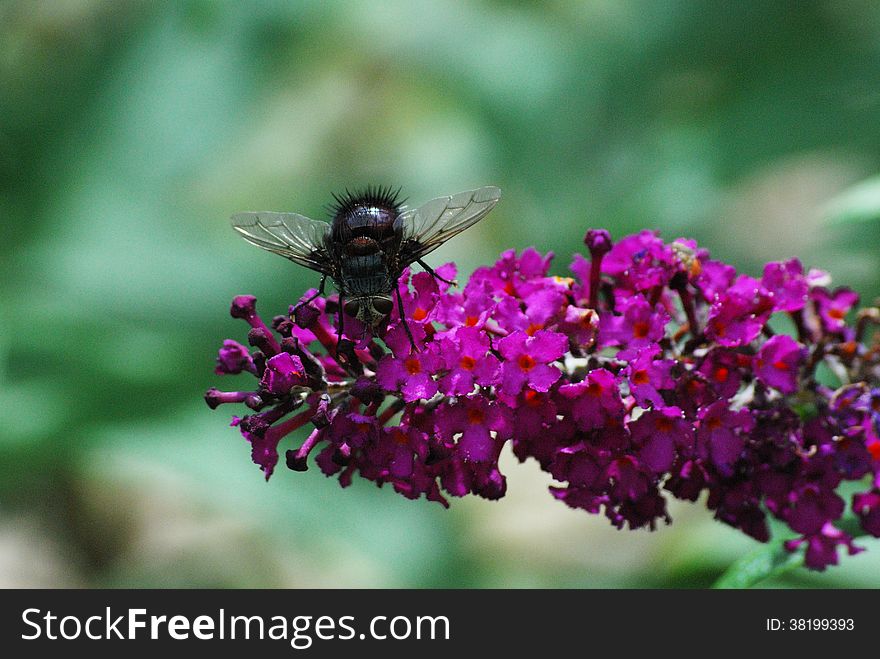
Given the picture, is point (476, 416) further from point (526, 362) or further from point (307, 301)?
point (307, 301)

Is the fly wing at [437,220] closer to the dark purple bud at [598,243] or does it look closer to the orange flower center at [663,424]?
the dark purple bud at [598,243]

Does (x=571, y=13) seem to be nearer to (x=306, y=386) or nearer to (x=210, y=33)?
(x=210, y=33)

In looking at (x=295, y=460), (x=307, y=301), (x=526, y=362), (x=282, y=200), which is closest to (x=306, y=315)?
(x=307, y=301)

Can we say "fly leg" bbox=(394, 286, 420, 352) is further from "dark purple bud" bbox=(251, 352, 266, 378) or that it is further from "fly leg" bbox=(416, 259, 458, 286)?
"dark purple bud" bbox=(251, 352, 266, 378)

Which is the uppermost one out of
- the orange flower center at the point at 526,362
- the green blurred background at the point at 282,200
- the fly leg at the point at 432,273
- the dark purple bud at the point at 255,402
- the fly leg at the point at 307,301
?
the green blurred background at the point at 282,200

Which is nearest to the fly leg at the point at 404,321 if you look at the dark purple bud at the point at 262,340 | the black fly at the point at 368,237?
the black fly at the point at 368,237

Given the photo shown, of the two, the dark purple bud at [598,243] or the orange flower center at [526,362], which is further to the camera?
the dark purple bud at [598,243]
